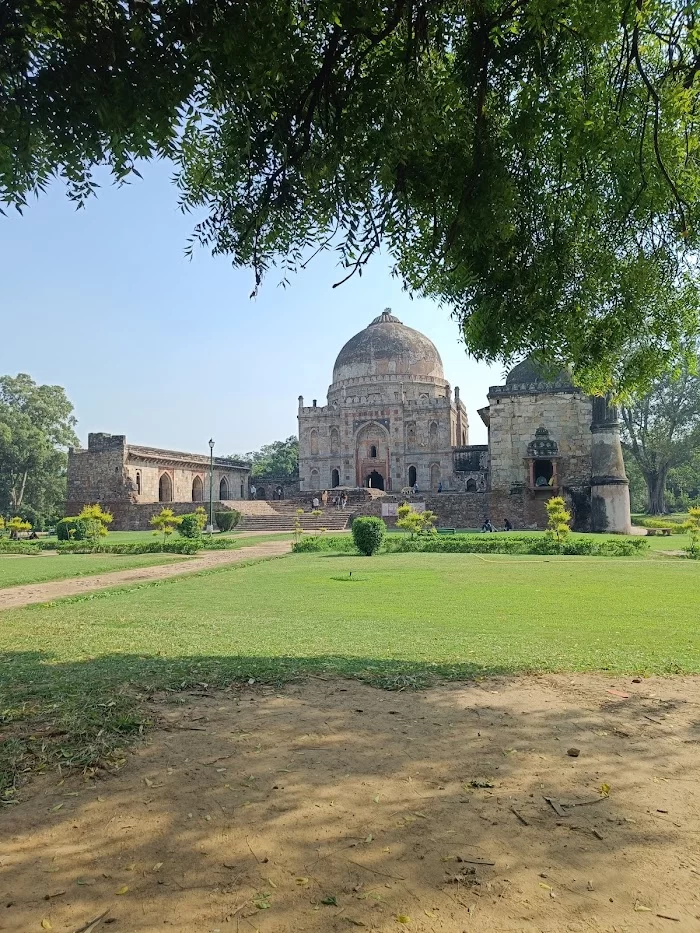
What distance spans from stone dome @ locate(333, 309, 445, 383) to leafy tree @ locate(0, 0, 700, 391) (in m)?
39.5

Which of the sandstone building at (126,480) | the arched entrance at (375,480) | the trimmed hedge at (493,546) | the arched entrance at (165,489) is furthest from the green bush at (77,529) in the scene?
the arched entrance at (375,480)

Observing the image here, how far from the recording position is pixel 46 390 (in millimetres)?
44156

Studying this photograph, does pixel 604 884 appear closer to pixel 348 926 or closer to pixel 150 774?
pixel 348 926

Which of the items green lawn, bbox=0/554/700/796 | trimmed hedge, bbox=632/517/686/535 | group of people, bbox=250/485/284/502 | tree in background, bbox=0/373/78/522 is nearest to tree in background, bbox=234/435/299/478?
group of people, bbox=250/485/284/502

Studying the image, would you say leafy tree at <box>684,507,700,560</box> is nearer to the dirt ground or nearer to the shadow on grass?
the shadow on grass

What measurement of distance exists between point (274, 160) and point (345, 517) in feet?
88.4

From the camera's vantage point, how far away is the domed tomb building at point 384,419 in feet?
137

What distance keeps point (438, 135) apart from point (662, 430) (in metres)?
39.3

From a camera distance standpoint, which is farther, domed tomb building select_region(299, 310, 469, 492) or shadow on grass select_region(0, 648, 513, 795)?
domed tomb building select_region(299, 310, 469, 492)

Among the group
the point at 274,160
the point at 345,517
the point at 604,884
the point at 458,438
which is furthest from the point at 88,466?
the point at 604,884

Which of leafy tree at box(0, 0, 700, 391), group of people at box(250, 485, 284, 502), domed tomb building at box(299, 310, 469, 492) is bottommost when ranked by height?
group of people at box(250, 485, 284, 502)

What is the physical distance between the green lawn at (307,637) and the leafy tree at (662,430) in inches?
1229

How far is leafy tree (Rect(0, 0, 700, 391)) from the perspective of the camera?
302cm

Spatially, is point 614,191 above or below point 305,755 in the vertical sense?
above
